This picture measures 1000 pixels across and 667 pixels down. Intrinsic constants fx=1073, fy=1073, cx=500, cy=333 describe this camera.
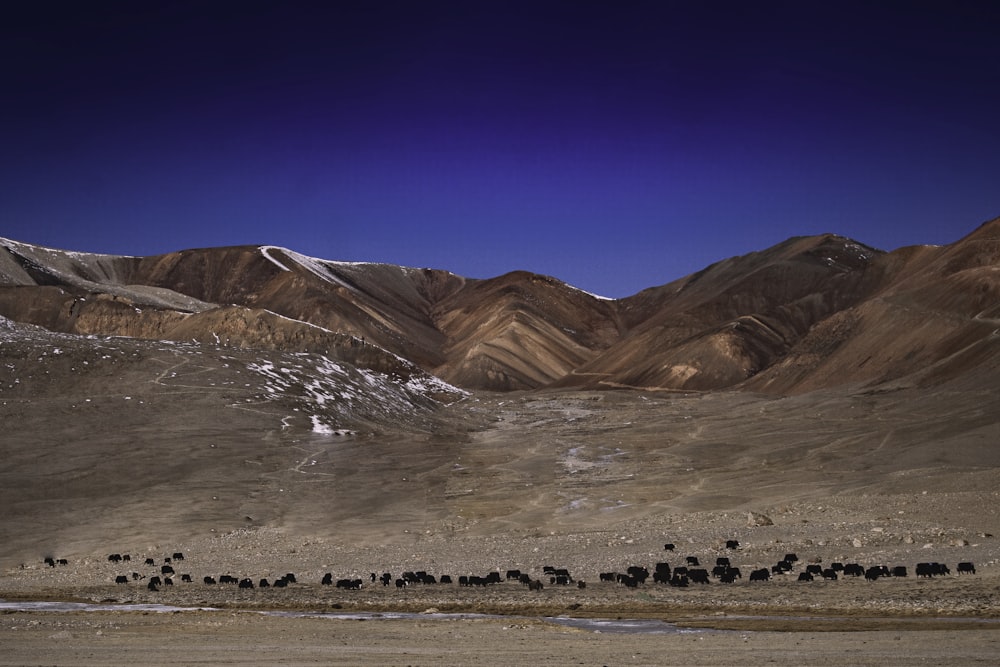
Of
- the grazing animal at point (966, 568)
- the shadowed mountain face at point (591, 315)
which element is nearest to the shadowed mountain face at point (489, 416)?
the shadowed mountain face at point (591, 315)

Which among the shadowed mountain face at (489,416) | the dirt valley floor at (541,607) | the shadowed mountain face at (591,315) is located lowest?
the dirt valley floor at (541,607)

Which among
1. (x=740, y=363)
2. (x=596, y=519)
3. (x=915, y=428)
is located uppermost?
(x=740, y=363)

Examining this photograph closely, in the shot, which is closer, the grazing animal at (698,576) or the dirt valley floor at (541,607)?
the dirt valley floor at (541,607)

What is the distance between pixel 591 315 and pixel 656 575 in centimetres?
16494

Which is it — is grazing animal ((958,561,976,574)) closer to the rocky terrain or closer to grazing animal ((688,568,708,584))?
the rocky terrain

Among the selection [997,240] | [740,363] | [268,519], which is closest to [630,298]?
[740,363]

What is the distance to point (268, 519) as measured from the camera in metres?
41.1

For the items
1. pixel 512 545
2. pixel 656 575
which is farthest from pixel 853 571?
pixel 512 545

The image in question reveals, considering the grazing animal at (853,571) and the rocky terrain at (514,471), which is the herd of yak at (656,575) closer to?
the grazing animal at (853,571)

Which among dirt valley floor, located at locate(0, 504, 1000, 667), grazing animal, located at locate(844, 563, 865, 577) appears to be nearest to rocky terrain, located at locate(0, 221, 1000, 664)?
dirt valley floor, located at locate(0, 504, 1000, 667)

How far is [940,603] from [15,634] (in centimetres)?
1601

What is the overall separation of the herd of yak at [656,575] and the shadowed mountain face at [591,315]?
5092 cm

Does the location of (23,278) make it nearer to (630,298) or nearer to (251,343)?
(251,343)

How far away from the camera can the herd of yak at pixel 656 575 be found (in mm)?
21484
